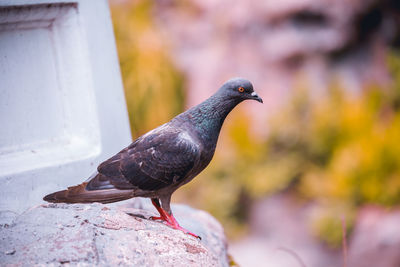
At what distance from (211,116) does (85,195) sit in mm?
1018

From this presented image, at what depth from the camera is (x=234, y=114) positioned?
9.04 m

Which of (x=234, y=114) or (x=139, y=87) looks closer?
(x=234, y=114)

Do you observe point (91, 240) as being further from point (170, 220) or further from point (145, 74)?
point (145, 74)

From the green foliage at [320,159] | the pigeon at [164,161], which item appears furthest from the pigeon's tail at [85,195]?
the green foliage at [320,159]

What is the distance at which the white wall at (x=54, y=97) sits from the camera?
319cm

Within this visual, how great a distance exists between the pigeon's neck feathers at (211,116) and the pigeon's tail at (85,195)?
2.11ft

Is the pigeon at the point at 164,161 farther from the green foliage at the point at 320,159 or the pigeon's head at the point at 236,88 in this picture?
the green foliage at the point at 320,159

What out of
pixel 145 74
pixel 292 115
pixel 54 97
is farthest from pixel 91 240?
pixel 145 74

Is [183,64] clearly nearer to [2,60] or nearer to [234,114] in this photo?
[234,114]

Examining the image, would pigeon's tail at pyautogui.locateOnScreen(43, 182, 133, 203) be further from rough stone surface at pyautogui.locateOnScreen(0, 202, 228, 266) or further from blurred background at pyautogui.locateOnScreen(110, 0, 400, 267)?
blurred background at pyautogui.locateOnScreen(110, 0, 400, 267)

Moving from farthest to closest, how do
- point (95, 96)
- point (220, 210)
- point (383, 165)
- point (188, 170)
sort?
point (220, 210)
point (383, 165)
point (95, 96)
point (188, 170)

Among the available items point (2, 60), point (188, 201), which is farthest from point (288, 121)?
point (2, 60)

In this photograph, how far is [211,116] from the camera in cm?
321

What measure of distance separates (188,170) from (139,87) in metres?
7.08
